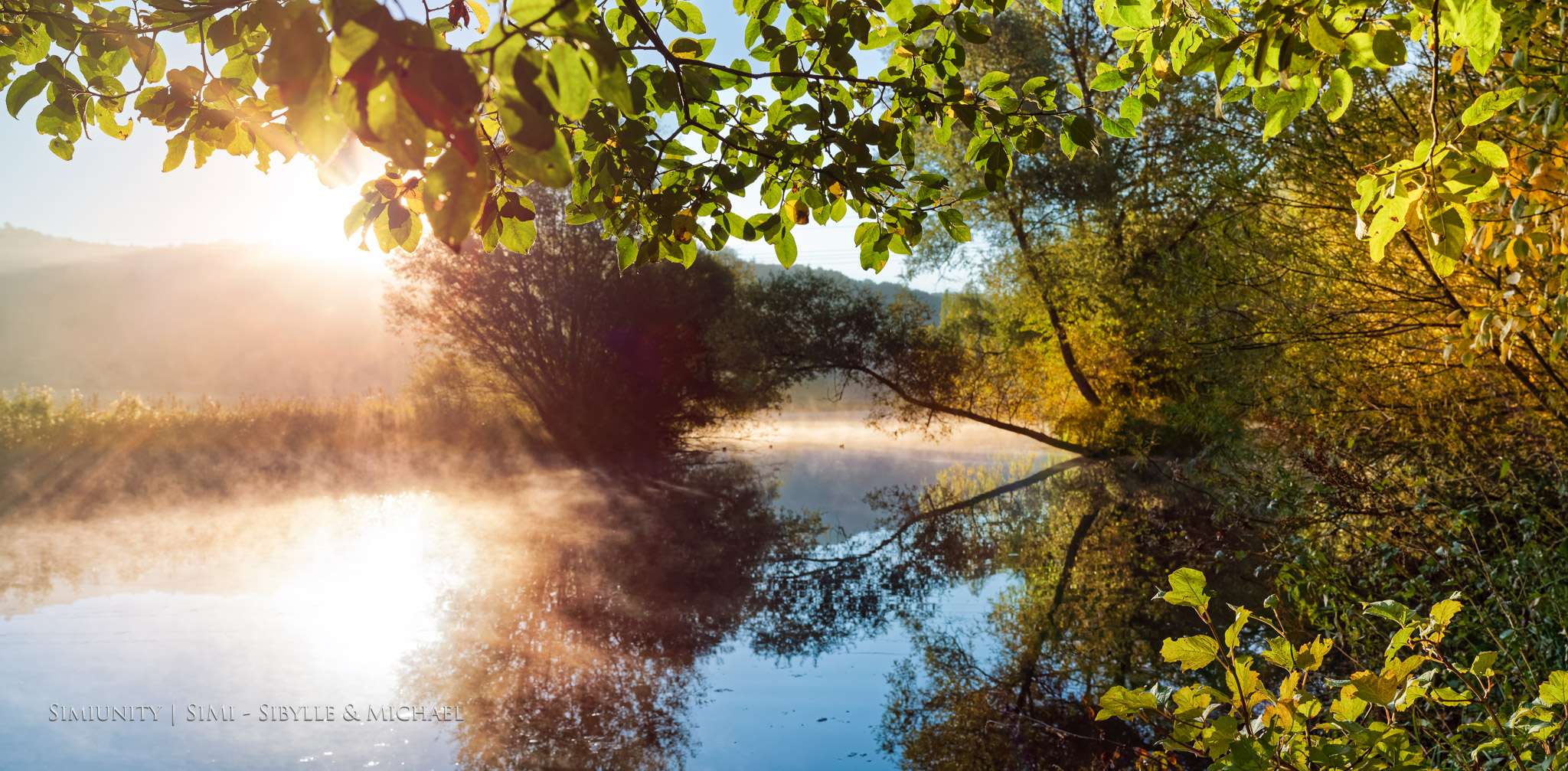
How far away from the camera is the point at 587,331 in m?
17.4

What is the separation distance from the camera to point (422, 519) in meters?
→ 10.2

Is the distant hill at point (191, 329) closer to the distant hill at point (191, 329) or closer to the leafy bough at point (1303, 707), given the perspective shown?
the distant hill at point (191, 329)

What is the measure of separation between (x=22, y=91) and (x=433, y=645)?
464 cm

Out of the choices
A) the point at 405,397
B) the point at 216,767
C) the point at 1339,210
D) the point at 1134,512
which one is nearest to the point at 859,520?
the point at 1134,512

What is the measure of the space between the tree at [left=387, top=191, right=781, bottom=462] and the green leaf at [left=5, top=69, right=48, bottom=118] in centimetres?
1435

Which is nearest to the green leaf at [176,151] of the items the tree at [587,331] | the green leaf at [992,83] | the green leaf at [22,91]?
the green leaf at [22,91]

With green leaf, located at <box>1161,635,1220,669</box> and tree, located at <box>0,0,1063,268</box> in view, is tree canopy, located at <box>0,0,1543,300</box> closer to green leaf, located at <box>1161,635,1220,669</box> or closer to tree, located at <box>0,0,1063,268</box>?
tree, located at <box>0,0,1063,268</box>

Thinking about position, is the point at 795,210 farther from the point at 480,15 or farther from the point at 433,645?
the point at 433,645

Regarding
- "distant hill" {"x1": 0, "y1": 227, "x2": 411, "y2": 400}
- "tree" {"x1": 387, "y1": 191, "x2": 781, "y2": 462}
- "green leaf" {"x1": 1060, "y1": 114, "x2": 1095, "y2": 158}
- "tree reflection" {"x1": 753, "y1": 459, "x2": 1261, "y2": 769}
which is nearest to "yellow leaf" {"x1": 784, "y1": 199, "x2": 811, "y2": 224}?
"green leaf" {"x1": 1060, "y1": 114, "x2": 1095, "y2": 158}

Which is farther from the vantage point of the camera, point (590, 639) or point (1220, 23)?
point (590, 639)

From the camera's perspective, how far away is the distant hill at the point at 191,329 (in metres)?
→ 57.0

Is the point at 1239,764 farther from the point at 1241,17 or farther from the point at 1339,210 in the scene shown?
the point at 1339,210

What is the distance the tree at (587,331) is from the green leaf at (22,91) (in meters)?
14.3

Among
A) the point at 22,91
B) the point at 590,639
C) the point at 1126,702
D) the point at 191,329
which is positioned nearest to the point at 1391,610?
the point at 1126,702
